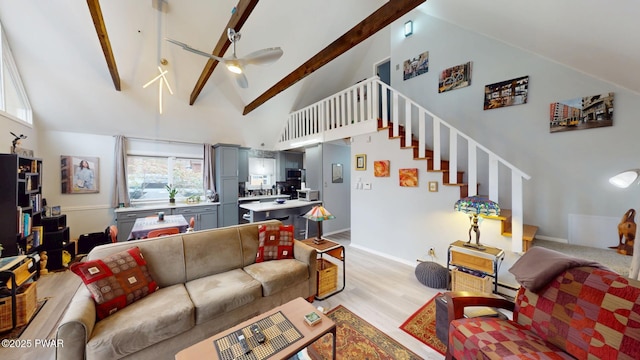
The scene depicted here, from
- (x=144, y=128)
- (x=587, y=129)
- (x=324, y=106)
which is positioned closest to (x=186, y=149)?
(x=144, y=128)

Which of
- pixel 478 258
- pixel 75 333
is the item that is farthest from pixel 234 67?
pixel 478 258

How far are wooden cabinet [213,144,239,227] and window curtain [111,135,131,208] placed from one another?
5.75 feet

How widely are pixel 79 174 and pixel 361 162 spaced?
5.49 meters

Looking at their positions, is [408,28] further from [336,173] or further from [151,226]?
[151,226]

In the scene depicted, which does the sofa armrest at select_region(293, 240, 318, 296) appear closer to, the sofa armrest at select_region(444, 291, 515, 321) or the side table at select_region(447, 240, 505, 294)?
the sofa armrest at select_region(444, 291, 515, 321)

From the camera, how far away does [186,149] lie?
5.30 m

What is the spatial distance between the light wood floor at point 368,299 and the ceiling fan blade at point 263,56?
2.77 m

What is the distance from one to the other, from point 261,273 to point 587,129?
14.7 feet

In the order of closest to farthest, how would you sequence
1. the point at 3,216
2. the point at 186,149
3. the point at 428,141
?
1. the point at 3,216
2. the point at 428,141
3. the point at 186,149

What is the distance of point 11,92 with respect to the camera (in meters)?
3.18

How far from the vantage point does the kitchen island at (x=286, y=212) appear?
13.9ft

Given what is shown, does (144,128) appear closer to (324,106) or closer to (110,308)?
(324,106)

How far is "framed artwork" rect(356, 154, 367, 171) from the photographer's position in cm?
416

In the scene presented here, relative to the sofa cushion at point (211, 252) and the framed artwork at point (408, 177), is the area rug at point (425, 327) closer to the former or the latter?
the framed artwork at point (408, 177)
